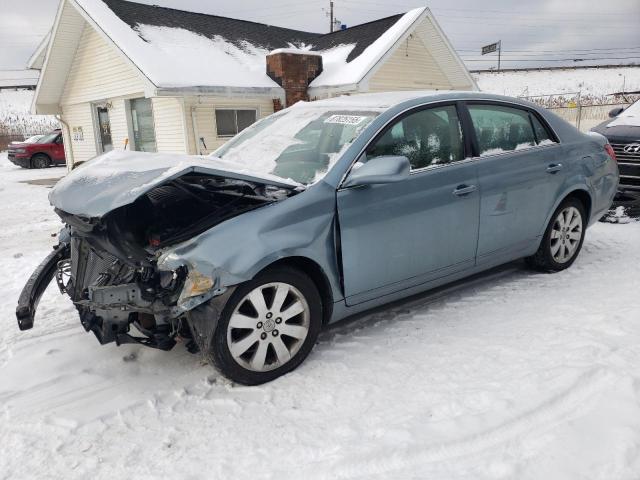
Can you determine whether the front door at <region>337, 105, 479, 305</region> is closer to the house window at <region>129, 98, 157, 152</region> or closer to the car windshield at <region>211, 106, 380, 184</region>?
the car windshield at <region>211, 106, 380, 184</region>

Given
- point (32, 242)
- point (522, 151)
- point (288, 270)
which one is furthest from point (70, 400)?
point (32, 242)

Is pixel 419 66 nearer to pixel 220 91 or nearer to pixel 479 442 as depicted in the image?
pixel 220 91

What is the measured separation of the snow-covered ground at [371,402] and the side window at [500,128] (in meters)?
1.28

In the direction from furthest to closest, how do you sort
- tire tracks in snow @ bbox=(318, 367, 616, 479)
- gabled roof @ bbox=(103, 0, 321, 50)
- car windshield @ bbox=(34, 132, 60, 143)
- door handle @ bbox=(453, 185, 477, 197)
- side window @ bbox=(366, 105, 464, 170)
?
car windshield @ bbox=(34, 132, 60, 143) < gabled roof @ bbox=(103, 0, 321, 50) < door handle @ bbox=(453, 185, 477, 197) < side window @ bbox=(366, 105, 464, 170) < tire tracks in snow @ bbox=(318, 367, 616, 479)

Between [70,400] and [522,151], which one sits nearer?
[70,400]

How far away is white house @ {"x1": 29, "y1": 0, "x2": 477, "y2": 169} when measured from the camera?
12547 mm

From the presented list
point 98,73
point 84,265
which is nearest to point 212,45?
point 98,73

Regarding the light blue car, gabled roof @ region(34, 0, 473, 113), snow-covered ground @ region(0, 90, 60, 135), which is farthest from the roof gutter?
snow-covered ground @ region(0, 90, 60, 135)

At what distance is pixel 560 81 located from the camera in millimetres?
44750

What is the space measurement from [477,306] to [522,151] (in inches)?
54.2

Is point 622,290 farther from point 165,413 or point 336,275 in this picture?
point 165,413

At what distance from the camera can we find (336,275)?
322cm

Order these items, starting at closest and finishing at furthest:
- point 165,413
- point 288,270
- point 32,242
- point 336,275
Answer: point 165,413 → point 288,270 → point 336,275 → point 32,242

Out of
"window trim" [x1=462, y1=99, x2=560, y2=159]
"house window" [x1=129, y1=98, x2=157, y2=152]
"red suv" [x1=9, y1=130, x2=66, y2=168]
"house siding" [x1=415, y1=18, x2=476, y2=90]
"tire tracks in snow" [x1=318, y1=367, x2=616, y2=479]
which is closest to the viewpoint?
"tire tracks in snow" [x1=318, y1=367, x2=616, y2=479]
